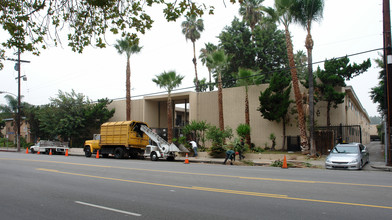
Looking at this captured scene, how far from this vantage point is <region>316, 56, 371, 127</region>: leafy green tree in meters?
22.0

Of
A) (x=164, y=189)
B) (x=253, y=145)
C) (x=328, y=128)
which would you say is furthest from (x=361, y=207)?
(x=253, y=145)

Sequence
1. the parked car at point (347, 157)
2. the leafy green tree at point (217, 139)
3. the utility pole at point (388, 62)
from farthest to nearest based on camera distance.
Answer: the leafy green tree at point (217, 139), the utility pole at point (388, 62), the parked car at point (347, 157)

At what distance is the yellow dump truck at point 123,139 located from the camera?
82.0 feet

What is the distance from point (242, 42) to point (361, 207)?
35459 millimetres

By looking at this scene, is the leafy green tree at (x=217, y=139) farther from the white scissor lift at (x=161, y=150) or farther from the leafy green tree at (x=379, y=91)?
the leafy green tree at (x=379, y=91)

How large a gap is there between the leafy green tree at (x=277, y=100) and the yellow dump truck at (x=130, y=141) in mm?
7287

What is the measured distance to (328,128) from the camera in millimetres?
22484

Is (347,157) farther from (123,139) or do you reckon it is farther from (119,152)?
(119,152)

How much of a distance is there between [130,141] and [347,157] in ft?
51.8

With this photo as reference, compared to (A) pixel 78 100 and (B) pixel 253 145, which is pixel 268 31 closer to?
(B) pixel 253 145

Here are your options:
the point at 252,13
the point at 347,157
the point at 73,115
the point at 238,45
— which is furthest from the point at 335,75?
the point at 73,115

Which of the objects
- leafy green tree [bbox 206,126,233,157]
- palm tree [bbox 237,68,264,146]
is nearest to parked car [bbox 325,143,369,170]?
leafy green tree [bbox 206,126,233,157]

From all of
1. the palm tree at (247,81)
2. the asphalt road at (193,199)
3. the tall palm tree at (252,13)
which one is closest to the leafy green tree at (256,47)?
the tall palm tree at (252,13)

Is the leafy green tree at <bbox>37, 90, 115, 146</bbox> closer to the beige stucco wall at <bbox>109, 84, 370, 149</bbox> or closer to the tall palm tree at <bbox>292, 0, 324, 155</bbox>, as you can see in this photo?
the beige stucco wall at <bbox>109, 84, 370, 149</bbox>
